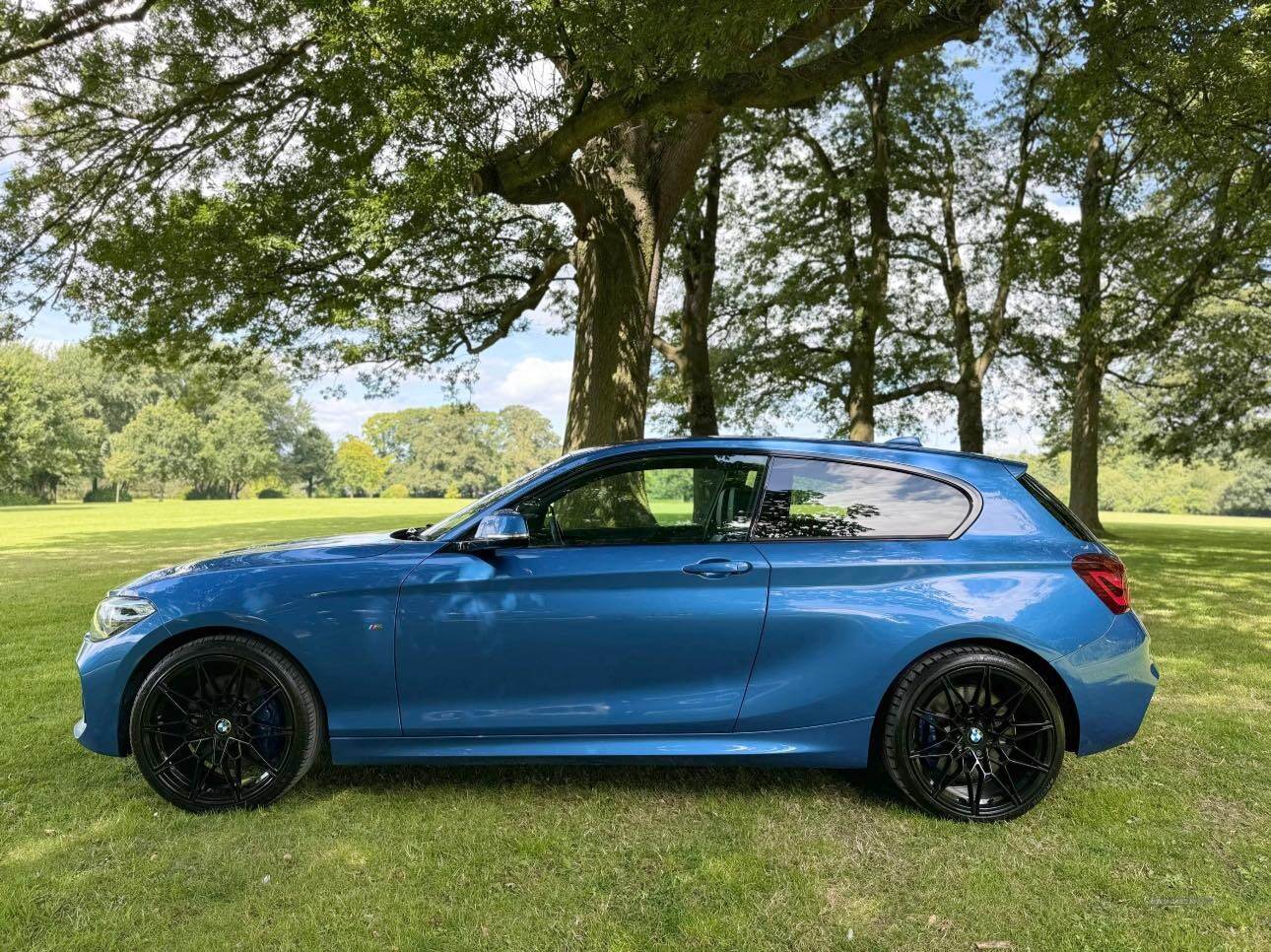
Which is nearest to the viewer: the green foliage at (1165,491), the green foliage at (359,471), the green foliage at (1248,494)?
the green foliage at (1248,494)

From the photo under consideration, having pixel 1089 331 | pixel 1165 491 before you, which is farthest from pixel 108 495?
pixel 1165 491

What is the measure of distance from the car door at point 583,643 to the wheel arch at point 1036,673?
0.61 metres

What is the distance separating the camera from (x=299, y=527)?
83.5ft

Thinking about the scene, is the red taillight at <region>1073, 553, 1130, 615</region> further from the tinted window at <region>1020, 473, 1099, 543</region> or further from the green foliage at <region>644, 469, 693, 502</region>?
the green foliage at <region>644, 469, 693, 502</region>

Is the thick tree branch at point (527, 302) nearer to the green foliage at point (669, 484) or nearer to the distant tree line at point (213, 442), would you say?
the green foliage at point (669, 484)

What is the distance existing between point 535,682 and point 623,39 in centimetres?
555

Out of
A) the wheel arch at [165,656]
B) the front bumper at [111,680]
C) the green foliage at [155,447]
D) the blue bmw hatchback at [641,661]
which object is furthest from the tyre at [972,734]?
the green foliage at [155,447]

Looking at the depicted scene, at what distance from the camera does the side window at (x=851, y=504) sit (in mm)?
3322

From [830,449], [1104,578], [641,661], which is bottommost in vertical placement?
[641,661]

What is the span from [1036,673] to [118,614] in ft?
12.7

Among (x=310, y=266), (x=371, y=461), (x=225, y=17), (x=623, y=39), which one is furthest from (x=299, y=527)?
(x=371, y=461)

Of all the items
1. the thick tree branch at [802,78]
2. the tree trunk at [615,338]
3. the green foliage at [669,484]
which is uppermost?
the thick tree branch at [802,78]

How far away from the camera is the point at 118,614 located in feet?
10.7

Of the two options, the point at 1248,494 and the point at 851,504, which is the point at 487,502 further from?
the point at 1248,494
